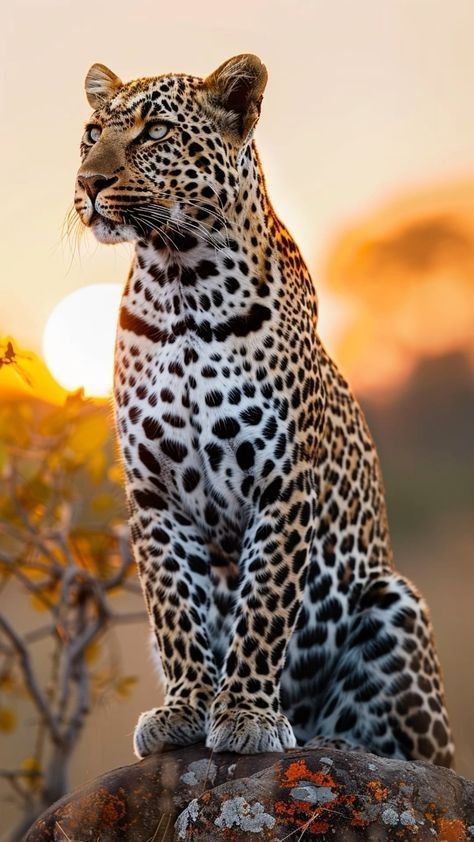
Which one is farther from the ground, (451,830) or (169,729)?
(169,729)

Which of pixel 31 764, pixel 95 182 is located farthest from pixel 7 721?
pixel 95 182

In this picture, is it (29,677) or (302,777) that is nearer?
(302,777)

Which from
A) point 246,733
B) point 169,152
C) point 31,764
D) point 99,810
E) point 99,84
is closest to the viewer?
point 99,810

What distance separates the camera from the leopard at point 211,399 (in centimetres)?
485

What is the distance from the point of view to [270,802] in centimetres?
429

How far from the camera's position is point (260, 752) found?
4723 mm

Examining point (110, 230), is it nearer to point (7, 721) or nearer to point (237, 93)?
point (237, 93)

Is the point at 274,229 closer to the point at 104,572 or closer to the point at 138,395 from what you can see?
the point at 138,395

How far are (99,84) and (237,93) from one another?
762 millimetres

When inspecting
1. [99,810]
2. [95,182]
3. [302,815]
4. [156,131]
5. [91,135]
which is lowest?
[302,815]

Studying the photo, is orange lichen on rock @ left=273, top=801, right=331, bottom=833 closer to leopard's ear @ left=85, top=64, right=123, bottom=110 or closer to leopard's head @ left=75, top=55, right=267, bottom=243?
leopard's head @ left=75, top=55, right=267, bottom=243

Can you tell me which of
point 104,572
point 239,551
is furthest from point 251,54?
point 104,572

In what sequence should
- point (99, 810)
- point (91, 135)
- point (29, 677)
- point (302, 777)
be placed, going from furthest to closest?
point (29, 677)
point (91, 135)
point (99, 810)
point (302, 777)

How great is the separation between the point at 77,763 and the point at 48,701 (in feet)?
2.14
